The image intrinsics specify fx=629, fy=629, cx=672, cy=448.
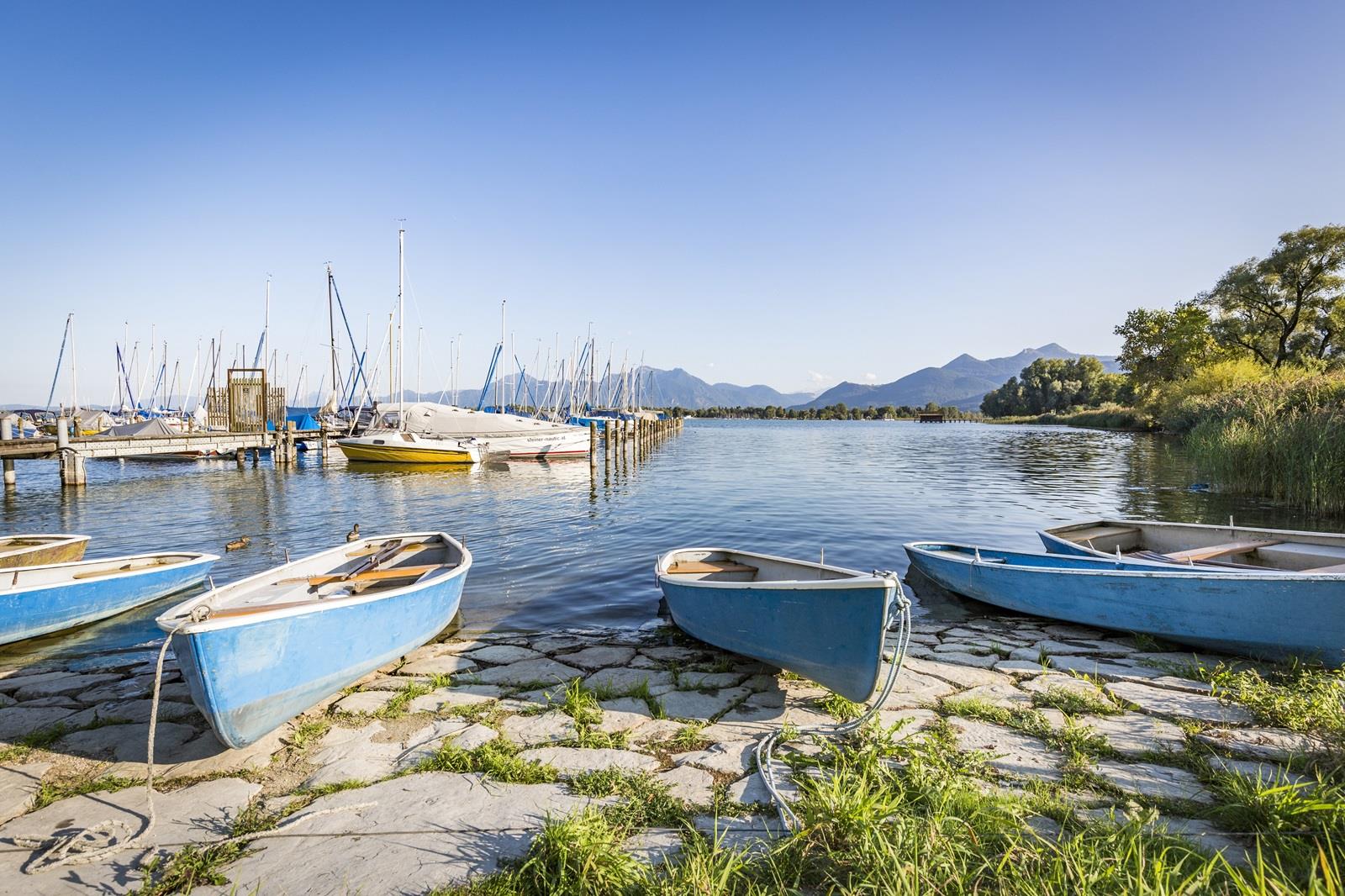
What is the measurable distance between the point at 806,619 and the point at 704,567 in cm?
262

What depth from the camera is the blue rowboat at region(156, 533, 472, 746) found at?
12.5 feet

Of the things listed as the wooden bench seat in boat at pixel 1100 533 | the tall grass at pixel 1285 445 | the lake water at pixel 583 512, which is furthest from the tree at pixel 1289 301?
the wooden bench seat in boat at pixel 1100 533

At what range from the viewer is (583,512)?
683 inches

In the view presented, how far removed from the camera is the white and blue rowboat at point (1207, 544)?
7027 mm

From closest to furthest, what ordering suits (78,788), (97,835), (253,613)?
1. (97,835)
2. (78,788)
3. (253,613)

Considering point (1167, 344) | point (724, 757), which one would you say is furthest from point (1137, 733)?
point (1167, 344)

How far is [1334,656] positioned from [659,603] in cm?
664

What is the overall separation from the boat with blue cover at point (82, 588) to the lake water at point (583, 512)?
0.22 meters

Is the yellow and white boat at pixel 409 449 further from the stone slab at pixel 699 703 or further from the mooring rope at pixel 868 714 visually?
the mooring rope at pixel 868 714

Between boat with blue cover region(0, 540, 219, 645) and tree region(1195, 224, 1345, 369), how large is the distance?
5366 centimetres

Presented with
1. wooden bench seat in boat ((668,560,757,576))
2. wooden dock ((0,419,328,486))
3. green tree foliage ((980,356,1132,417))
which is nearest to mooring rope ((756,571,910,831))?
wooden bench seat in boat ((668,560,757,576))

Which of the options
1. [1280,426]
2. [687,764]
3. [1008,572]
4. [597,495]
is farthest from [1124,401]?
[687,764]

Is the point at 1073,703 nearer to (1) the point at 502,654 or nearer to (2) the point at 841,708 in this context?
(2) the point at 841,708

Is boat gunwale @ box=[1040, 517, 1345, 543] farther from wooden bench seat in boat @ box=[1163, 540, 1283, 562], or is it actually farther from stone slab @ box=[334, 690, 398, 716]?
stone slab @ box=[334, 690, 398, 716]
